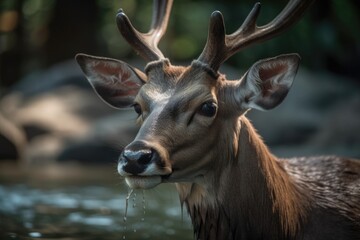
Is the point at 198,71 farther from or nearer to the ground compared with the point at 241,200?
farther from the ground

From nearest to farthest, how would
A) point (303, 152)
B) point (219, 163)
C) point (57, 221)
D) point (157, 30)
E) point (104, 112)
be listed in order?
1. point (219, 163)
2. point (157, 30)
3. point (57, 221)
4. point (303, 152)
5. point (104, 112)

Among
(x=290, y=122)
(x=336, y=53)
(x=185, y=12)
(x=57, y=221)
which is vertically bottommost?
(x=57, y=221)

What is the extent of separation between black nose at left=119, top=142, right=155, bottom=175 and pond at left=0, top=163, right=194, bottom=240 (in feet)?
2.43

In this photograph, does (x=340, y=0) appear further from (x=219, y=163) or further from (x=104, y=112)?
(x=219, y=163)

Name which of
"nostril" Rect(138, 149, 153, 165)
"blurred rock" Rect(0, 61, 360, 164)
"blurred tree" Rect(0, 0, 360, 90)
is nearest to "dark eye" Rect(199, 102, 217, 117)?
"nostril" Rect(138, 149, 153, 165)

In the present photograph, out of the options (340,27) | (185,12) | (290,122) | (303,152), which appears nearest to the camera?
(303,152)

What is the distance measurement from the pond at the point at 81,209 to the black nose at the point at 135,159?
0.74 m

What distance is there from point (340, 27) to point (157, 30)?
10618mm

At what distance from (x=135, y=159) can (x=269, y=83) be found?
1.22m

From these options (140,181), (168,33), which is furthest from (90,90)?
(140,181)

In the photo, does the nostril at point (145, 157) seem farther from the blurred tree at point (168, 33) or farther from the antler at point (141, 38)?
the blurred tree at point (168, 33)

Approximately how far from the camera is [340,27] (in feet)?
54.2

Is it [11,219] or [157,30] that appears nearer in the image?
[157,30]

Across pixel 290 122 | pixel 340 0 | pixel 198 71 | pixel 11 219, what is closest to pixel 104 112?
pixel 290 122
